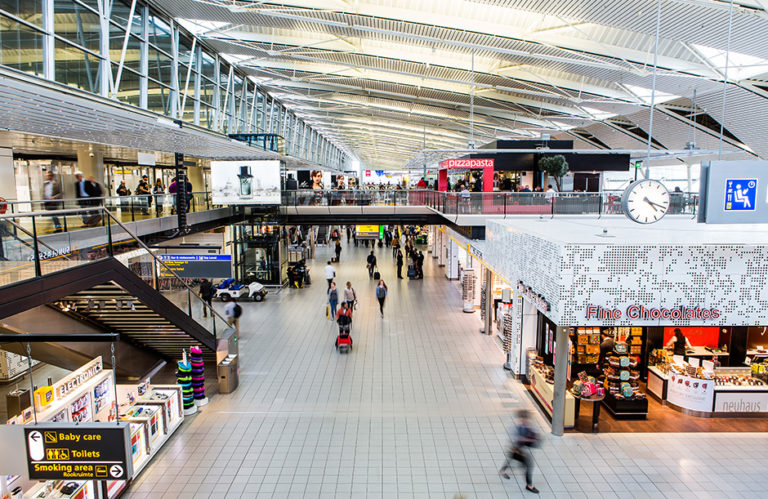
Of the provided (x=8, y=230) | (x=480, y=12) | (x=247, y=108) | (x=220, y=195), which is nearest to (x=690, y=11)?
(x=480, y=12)

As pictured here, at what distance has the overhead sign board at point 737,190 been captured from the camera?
6.56m

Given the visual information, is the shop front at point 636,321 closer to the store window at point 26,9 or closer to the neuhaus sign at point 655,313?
the neuhaus sign at point 655,313

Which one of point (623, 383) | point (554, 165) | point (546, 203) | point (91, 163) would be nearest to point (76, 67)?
point (91, 163)

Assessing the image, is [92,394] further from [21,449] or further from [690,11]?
[690,11]

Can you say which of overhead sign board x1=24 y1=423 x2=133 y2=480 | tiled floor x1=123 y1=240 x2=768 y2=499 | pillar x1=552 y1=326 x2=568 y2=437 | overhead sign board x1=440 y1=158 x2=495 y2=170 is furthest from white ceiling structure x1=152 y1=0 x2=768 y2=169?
overhead sign board x1=24 y1=423 x2=133 y2=480

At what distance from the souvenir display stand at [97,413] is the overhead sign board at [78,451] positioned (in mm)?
1692

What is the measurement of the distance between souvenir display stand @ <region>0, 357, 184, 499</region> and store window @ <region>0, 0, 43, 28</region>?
6576 millimetres

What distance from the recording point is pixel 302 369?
456 inches

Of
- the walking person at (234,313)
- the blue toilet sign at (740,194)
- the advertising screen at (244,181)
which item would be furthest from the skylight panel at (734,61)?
the walking person at (234,313)

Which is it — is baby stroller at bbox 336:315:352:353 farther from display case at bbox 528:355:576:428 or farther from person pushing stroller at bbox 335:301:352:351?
display case at bbox 528:355:576:428

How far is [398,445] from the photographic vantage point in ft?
26.6

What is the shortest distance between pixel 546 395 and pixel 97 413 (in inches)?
309

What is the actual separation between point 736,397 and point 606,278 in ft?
13.4

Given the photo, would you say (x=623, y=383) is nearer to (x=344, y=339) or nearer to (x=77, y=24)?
(x=344, y=339)
